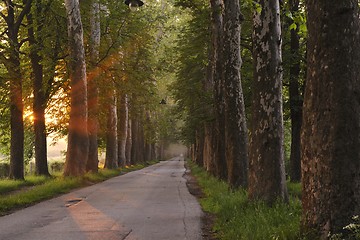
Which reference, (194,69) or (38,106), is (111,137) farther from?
(38,106)

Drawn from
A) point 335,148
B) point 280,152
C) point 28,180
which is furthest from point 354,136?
point 28,180

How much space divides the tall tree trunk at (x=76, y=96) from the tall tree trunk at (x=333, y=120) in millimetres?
16739

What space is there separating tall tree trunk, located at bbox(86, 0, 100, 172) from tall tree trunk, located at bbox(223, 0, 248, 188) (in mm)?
12451

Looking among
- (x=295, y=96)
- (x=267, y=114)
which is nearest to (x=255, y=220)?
(x=267, y=114)

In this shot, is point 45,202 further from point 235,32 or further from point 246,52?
point 246,52

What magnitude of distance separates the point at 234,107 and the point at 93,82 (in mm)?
14148

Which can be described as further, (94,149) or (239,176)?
(94,149)

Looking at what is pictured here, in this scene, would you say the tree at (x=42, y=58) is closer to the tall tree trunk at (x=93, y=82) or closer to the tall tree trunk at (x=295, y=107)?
the tall tree trunk at (x=93, y=82)

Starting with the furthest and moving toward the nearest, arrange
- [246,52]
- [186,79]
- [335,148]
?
[186,79], [246,52], [335,148]

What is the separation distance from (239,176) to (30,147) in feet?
107

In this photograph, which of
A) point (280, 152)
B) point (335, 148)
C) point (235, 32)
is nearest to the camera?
point (335, 148)

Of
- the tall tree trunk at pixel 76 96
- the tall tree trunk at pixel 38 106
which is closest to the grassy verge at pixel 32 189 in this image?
the tall tree trunk at pixel 76 96

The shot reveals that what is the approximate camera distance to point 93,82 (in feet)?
86.8

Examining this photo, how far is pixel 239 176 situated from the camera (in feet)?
46.5
